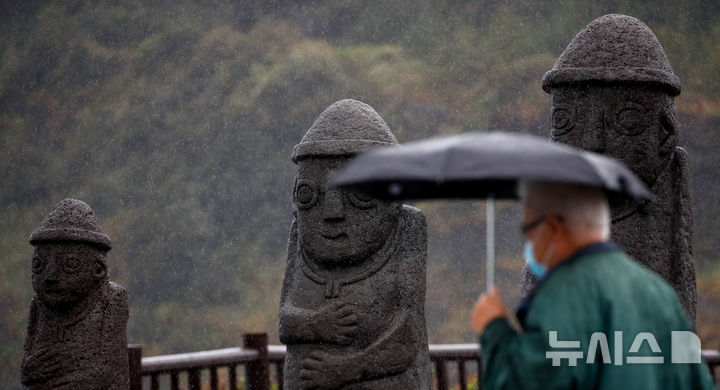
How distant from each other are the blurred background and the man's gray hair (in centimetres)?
1562

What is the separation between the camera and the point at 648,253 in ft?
18.0

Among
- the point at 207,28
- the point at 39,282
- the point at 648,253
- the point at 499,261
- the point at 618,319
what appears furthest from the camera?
the point at 207,28

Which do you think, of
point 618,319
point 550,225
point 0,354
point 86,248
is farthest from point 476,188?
point 0,354

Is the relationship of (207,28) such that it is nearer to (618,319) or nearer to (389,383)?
(389,383)

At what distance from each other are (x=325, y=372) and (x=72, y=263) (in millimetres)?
1894

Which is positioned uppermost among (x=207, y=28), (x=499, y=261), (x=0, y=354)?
(x=207, y=28)

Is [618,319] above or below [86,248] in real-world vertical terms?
below

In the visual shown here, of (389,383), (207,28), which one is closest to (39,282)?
(389,383)

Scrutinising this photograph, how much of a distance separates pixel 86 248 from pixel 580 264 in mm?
4410

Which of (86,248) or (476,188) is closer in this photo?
(476,188)

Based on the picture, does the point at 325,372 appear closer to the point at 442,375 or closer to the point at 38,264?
the point at 38,264

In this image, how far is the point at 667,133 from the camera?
5.55 m

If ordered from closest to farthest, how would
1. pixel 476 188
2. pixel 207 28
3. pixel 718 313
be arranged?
pixel 476 188 < pixel 718 313 < pixel 207 28

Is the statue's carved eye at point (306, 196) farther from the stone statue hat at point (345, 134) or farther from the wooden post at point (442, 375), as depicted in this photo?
the wooden post at point (442, 375)
